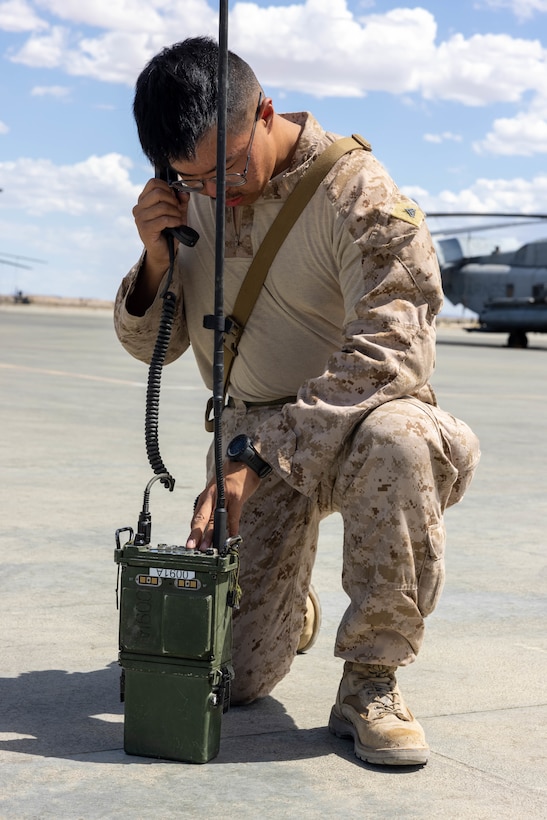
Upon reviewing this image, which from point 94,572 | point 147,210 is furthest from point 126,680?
point 94,572

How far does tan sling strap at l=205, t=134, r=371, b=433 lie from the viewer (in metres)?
3.12

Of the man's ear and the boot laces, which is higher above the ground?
the man's ear

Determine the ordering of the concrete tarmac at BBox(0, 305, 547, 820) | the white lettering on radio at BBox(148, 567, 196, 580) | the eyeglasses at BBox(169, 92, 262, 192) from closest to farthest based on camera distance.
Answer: the concrete tarmac at BBox(0, 305, 547, 820)
the white lettering on radio at BBox(148, 567, 196, 580)
the eyeglasses at BBox(169, 92, 262, 192)

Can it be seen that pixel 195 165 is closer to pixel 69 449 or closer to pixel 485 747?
pixel 485 747

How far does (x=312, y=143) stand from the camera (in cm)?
322

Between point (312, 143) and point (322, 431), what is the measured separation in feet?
2.75

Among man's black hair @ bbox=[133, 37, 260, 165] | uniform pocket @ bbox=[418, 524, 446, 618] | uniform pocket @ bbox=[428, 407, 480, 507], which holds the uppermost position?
man's black hair @ bbox=[133, 37, 260, 165]

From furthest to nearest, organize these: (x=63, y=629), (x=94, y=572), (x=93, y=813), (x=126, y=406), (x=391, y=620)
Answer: (x=126, y=406)
(x=94, y=572)
(x=63, y=629)
(x=391, y=620)
(x=93, y=813)

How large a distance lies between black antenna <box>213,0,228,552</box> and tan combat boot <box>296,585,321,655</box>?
3.18ft

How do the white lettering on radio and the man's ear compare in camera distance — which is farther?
the man's ear

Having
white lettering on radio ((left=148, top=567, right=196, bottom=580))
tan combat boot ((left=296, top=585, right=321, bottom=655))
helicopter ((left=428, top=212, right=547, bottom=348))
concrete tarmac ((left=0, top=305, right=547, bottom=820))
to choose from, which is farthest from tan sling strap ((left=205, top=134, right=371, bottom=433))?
helicopter ((left=428, top=212, right=547, bottom=348))

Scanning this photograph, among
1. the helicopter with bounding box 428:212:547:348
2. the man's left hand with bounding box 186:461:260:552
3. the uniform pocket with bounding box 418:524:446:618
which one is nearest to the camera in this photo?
the man's left hand with bounding box 186:461:260:552

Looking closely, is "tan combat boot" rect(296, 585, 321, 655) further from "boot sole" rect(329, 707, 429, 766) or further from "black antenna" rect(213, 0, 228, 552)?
"black antenna" rect(213, 0, 228, 552)

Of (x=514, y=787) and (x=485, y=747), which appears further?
(x=485, y=747)
